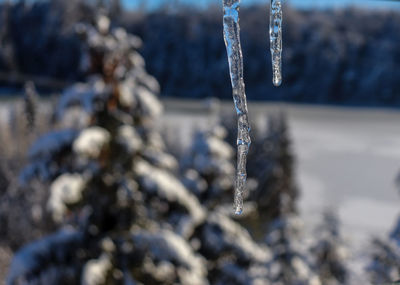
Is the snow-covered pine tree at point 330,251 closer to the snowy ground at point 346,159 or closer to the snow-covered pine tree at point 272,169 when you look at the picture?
the snowy ground at point 346,159

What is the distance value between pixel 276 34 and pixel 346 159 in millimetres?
45009

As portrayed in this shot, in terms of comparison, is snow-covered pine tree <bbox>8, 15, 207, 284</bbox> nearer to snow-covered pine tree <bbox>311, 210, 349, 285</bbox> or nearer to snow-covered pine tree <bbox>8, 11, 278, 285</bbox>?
snow-covered pine tree <bbox>8, 11, 278, 285</bbox>

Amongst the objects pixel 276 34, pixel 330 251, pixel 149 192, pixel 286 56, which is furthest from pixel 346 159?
pixel 276 34

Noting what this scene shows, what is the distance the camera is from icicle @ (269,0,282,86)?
2.56 feet

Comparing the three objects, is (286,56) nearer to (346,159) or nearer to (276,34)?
(346,159)

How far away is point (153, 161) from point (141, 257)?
3.44 feet

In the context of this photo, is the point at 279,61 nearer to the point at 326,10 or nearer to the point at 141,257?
the point at 141,257

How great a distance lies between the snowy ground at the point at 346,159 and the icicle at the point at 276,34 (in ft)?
40.9

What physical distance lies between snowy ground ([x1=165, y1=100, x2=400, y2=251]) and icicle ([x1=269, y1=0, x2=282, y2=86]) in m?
12.5

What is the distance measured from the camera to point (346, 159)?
143 ft

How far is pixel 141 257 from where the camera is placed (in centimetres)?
461

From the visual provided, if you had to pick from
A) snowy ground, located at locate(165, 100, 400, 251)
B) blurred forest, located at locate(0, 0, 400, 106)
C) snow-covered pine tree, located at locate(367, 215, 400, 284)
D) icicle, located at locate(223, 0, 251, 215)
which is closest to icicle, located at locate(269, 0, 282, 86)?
icicle, located at locate(223, 0, 251, 215)

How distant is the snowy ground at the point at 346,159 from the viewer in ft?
93.1

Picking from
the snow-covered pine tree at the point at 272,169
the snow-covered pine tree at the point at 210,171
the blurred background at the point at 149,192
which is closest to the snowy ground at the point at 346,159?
the blurred background at the point at 149,192
